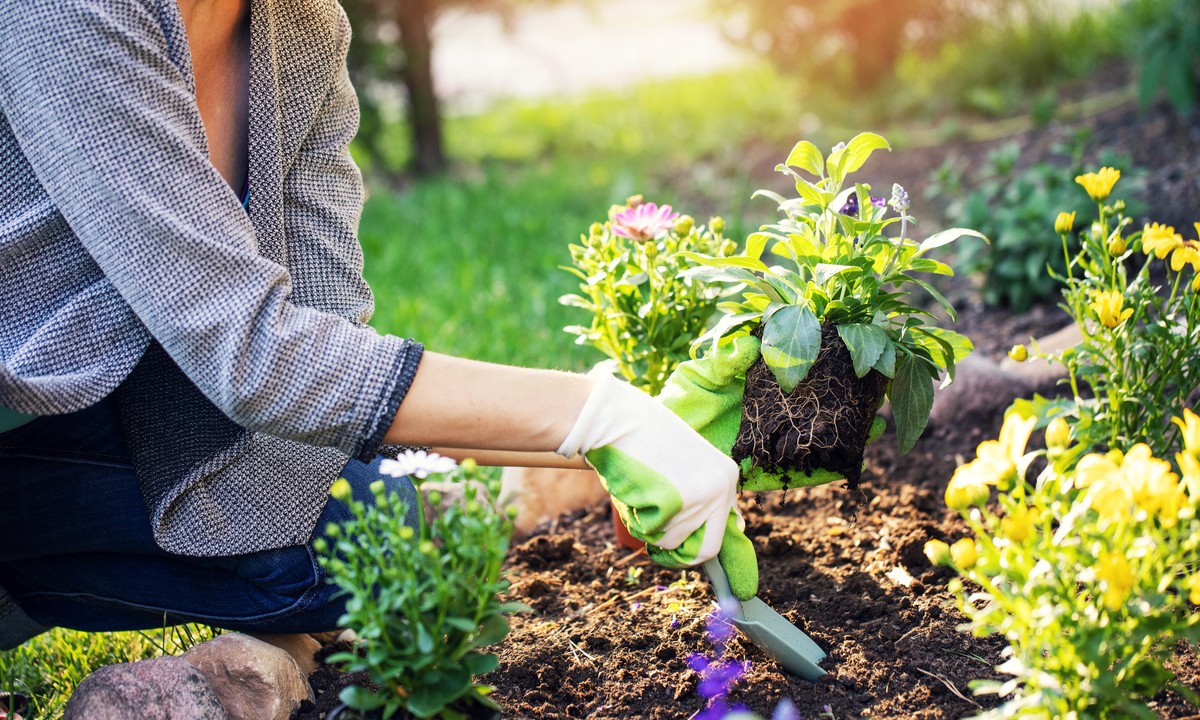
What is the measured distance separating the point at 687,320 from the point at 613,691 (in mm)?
639

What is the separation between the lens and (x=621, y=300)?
1915 millimetres

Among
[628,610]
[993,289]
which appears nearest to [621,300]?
[628,610]

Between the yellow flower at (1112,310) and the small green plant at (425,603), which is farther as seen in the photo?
the yellow flower at (1112,310)

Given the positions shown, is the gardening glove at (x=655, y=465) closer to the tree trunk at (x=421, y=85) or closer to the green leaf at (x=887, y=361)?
the green leaf at (x=887, y=361)

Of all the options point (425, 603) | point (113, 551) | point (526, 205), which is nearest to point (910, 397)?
point (425, 603)

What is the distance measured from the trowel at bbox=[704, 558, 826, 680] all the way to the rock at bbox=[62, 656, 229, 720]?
0.70m

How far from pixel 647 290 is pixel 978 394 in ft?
3.04

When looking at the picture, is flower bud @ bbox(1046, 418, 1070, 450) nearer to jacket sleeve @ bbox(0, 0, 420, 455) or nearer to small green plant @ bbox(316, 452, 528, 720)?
small green plant @ bbox(316, 452, 528, 720)

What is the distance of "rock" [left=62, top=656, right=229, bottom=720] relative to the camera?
147 centimetres

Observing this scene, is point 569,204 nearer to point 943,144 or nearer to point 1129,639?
point 943,144

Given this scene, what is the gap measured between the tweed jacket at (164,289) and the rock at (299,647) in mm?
170

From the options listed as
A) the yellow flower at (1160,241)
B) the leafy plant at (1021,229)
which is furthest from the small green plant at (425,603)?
the leafy plant at (1021,229)

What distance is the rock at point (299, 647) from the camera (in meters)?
1.74

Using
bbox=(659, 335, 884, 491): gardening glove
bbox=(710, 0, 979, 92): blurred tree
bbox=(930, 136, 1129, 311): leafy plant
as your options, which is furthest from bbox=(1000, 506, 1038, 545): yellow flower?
bbox=(710, 0, 979, 92): blurred tree
